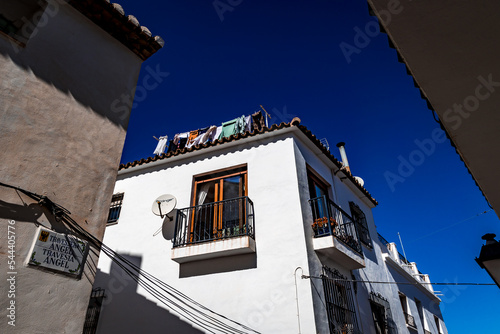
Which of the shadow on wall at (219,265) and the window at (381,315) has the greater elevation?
the shadow on wall at (219,265)

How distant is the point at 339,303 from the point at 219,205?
10.8 feet

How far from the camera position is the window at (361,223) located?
1014 centimetres

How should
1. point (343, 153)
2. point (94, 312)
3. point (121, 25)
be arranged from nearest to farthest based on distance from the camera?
1. point (121, 25)
2. point (94, 312)
3. point (343, 153)

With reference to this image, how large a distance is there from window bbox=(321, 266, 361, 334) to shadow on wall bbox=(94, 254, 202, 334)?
102 inches

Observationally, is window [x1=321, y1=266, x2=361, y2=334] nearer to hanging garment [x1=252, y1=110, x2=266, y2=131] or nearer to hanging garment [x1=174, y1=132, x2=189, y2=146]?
hanging garment [x1=252, y1=110, x2=266, y2=131]

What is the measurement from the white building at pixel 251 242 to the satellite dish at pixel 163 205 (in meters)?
0.25

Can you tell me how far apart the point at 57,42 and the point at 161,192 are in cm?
499

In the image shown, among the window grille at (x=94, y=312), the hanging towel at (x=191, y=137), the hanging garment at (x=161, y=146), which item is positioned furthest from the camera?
the hanging garment at (x=161, y=146)

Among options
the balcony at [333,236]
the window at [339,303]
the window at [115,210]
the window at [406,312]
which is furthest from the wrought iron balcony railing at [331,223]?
the window at [115,210]

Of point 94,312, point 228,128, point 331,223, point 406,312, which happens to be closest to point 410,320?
point 406,312

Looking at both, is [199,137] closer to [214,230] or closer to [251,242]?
[214,230]

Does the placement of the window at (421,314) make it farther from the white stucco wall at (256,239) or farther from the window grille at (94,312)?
the window grille at (94,312)

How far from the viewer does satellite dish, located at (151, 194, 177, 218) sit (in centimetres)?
807

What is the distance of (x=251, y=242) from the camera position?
22.9 feet
